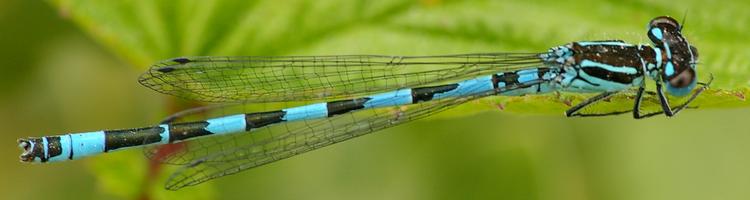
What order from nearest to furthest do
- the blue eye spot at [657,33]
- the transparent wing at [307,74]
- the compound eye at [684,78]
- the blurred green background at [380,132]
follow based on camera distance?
the compound eye at [684,78] → the blue eye spot at [657,33] → the transparent wing at [307,74] → the blurred green background at [380,132]

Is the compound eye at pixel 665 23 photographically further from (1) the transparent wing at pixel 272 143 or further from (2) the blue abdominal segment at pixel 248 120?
(1) the transparent wing at pixel 272 143

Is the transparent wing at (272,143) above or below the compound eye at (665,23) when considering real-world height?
below

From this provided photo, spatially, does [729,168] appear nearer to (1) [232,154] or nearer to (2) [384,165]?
(2) [384,165]

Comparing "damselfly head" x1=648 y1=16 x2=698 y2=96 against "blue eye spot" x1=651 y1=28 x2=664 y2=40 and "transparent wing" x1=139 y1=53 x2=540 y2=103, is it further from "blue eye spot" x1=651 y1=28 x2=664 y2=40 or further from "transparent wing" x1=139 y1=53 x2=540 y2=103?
"transparent wing" x1=139 y1=53 x2=540 y2=103

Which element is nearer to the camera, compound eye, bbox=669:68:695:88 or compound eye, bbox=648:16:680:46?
compound eye, bbox=669:68:695:88

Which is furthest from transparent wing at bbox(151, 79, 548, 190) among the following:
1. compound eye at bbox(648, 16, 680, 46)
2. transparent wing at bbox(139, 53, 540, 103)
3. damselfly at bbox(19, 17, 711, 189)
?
compound eye at bbox(648, 16, 680, 46)

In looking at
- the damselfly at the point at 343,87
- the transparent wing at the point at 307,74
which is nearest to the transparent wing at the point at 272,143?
the damselfly at the point at 343,87

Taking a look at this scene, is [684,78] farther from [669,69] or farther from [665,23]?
[665,23]
